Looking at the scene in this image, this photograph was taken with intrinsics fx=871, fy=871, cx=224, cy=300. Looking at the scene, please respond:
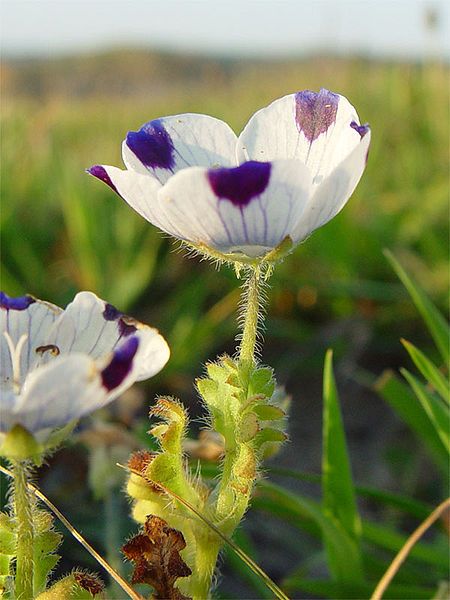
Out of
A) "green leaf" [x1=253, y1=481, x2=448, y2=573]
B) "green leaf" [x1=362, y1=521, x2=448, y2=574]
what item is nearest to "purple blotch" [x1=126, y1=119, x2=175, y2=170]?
"green leaf" [x1=253, y1=481, x2=448, y2=573]

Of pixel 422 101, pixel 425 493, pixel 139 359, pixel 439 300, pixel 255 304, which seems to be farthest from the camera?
pixel 422 101

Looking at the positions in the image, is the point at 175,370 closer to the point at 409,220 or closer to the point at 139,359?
→ the point at 409,220

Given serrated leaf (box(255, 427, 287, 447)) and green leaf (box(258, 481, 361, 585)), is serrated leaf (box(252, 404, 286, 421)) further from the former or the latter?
green leaf (box(258, 481, 361, 585))

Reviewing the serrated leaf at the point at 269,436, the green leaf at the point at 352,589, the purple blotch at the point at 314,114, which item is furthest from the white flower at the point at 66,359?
the green leaf at the point at 352,589

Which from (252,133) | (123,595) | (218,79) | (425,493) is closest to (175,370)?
(425,493)

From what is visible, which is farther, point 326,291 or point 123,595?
point 326,291

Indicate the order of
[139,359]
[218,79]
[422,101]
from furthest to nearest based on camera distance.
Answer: [218,79], [422,101], [139,359]
